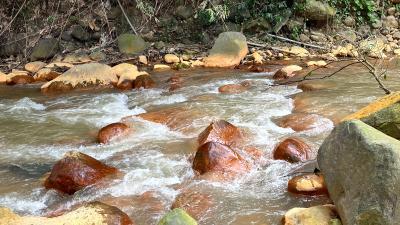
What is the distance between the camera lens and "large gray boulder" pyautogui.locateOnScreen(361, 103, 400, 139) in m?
3.38

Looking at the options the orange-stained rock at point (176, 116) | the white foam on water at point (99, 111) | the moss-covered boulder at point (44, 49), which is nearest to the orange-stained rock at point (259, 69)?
Result: the white foam on water at point (99, 111)

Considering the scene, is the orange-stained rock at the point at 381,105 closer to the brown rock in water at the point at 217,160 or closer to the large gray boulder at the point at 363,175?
the large gray boulder at the point at 363,175

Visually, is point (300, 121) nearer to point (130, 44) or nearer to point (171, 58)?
point (171, 58)

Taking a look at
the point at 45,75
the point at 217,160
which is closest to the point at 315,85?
the point at 217,160

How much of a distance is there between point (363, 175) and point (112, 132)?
3.16 metres

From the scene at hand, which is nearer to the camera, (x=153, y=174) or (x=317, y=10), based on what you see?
(x=153, y=174)

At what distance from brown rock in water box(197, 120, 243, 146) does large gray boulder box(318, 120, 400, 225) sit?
171cm

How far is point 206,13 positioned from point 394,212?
28.5ft

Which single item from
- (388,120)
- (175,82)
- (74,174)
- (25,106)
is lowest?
(175,82)

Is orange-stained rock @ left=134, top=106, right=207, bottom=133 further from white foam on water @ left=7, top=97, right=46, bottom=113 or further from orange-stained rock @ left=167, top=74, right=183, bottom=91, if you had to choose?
white foam on water @ left=7, top=97, right=46, bottom=113

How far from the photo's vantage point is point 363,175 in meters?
2.85

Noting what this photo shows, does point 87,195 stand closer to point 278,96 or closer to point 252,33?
point 278,96

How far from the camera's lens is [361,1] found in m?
12.3

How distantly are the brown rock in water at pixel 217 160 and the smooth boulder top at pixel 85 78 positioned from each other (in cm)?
458
